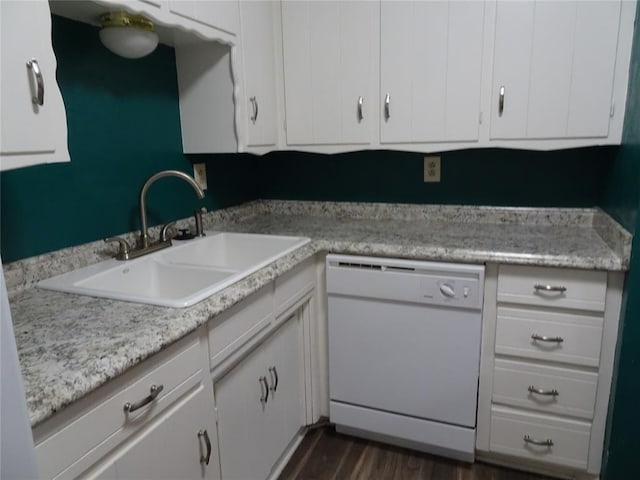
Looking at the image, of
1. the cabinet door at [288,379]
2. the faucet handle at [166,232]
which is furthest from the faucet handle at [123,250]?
Answer: the cabinet door at [288,379]

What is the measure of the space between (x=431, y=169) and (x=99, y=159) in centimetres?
147

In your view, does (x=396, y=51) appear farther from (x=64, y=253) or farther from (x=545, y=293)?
(x=64, y=253)

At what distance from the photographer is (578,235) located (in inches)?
72.2

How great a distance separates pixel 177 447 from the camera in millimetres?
1104

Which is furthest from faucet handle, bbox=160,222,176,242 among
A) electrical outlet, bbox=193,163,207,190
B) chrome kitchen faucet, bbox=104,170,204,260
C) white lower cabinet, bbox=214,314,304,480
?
white lower cabinet, bbox=214,314,304,480

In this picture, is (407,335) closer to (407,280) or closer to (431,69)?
(407,280)

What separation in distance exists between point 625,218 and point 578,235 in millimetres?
325

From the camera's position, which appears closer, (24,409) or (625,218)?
(24,409)

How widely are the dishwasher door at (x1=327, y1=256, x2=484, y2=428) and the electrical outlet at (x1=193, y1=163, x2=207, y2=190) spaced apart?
2.47 ft

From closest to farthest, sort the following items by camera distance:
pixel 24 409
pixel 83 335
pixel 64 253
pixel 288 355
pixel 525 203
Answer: pixel 24 409
pixel 83 335
pixel 64 253
pixel 288 355
pixel 525 203

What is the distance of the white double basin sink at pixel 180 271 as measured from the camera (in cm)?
127

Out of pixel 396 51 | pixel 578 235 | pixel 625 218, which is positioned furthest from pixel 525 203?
pixel 396 51

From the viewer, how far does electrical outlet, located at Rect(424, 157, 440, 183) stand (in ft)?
7.19

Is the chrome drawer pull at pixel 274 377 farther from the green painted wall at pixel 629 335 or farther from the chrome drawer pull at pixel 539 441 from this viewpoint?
the green painted wall at pixel 629 335
